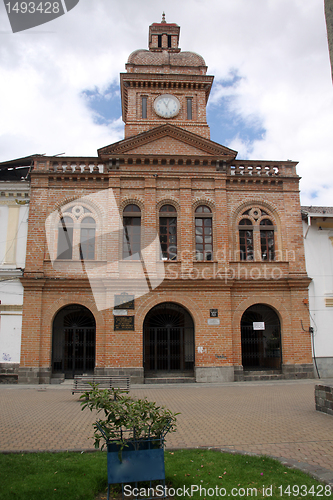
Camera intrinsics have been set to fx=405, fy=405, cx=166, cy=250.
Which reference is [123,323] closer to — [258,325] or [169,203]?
[169,203]

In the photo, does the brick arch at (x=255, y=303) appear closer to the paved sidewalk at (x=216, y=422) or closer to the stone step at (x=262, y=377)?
the stone step at (x=262, y=377)

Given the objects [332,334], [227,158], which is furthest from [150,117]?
[332,334]

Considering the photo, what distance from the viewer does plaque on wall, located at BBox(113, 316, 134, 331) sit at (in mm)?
18188

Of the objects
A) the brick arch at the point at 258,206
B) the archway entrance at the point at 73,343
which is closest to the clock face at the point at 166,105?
the brick arch at the point at 258,206

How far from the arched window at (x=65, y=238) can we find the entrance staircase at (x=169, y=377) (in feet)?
21.9

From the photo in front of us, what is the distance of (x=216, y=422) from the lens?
383 inches

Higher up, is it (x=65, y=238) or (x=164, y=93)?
(x=164, y=93)

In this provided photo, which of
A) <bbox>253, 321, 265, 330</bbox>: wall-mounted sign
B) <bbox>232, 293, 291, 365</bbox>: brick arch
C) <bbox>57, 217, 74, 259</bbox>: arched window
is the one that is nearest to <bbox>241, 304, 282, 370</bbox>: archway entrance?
<bbox>253, 321, 265, 330</bbox>: wall-mounted sign

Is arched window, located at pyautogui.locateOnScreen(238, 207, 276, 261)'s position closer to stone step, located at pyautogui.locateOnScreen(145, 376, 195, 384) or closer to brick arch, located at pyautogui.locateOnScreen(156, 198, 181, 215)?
brick arch, located at pyautogui.locateOnScreen(156, 198, 181, 215)

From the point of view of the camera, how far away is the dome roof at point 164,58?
22.3 m

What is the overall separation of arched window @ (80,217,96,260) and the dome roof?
9461 mm

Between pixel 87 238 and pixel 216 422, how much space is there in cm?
1189

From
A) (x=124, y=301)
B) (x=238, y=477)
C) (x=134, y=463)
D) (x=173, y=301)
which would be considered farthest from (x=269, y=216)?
(x=134, y=463)

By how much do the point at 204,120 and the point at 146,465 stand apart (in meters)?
19.4
